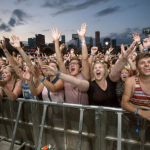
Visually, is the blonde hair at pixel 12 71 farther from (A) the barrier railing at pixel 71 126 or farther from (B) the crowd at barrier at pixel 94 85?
(A) the barrier railing at pixel 71 126

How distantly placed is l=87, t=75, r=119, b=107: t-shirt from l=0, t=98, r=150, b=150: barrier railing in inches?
9.4

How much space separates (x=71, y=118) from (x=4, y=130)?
197 cm

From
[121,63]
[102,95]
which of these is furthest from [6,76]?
[121,63]

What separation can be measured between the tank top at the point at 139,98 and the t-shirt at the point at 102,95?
1.41 feet

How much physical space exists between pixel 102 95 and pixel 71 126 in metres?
0.87

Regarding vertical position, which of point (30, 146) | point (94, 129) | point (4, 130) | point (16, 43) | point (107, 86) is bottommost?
point (30, 146)

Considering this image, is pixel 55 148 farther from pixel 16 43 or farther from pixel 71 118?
pixel 16 43

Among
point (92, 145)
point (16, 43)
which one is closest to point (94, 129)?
point (92, 145)

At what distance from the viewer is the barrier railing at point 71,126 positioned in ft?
6.65

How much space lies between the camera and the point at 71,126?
2406mm

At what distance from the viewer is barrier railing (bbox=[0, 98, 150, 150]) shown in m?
2.03

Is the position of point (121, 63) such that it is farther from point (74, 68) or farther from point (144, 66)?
point (74, 68)

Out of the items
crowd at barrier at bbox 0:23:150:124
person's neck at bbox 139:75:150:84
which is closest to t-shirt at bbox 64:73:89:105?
crowd at barrier at bbox 0:23:150:124

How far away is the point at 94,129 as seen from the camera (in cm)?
226
